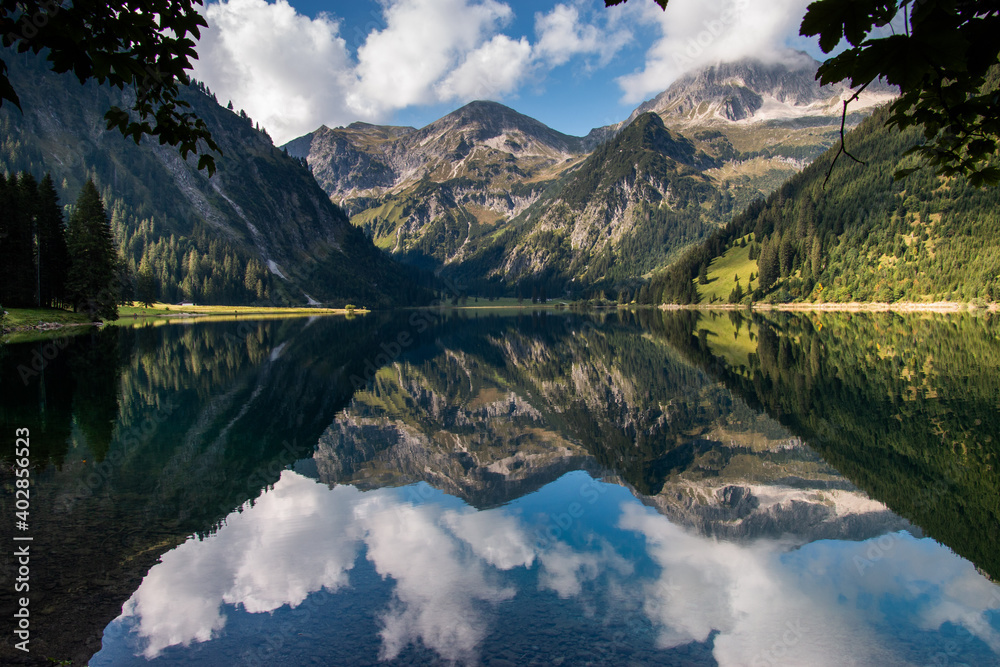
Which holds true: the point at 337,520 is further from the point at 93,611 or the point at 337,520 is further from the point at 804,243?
the point at 804,243

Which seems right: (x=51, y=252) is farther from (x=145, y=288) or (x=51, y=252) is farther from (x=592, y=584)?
(x=592, y=584)

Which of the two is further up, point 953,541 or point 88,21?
point 88,21

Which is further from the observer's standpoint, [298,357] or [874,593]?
[298,357]

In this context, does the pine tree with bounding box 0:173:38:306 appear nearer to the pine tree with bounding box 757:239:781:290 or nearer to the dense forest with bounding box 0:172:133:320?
the dense forest with bounding box 0:172:133:320

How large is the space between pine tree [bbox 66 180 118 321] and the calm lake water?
57.6 m

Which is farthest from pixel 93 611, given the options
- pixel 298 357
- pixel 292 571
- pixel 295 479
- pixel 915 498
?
pixel 298 357

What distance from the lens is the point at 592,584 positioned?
12930 mm

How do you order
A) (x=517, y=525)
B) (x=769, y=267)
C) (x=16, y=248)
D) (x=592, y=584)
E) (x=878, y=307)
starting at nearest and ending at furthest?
(x=592, y=584)
(x=517, y=525)
(x=16, y=248)
(x=878, y=307)
(x=769, y=267)

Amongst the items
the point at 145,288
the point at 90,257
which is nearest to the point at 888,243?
the point at 90,257

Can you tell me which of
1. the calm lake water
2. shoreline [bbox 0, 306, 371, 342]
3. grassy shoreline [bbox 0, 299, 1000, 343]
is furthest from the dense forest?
the calm lake water

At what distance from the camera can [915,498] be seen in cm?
1711

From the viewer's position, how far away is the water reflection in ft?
34.9

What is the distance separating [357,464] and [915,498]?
2097 centimetres

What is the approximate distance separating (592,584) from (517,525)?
4.54 metres
